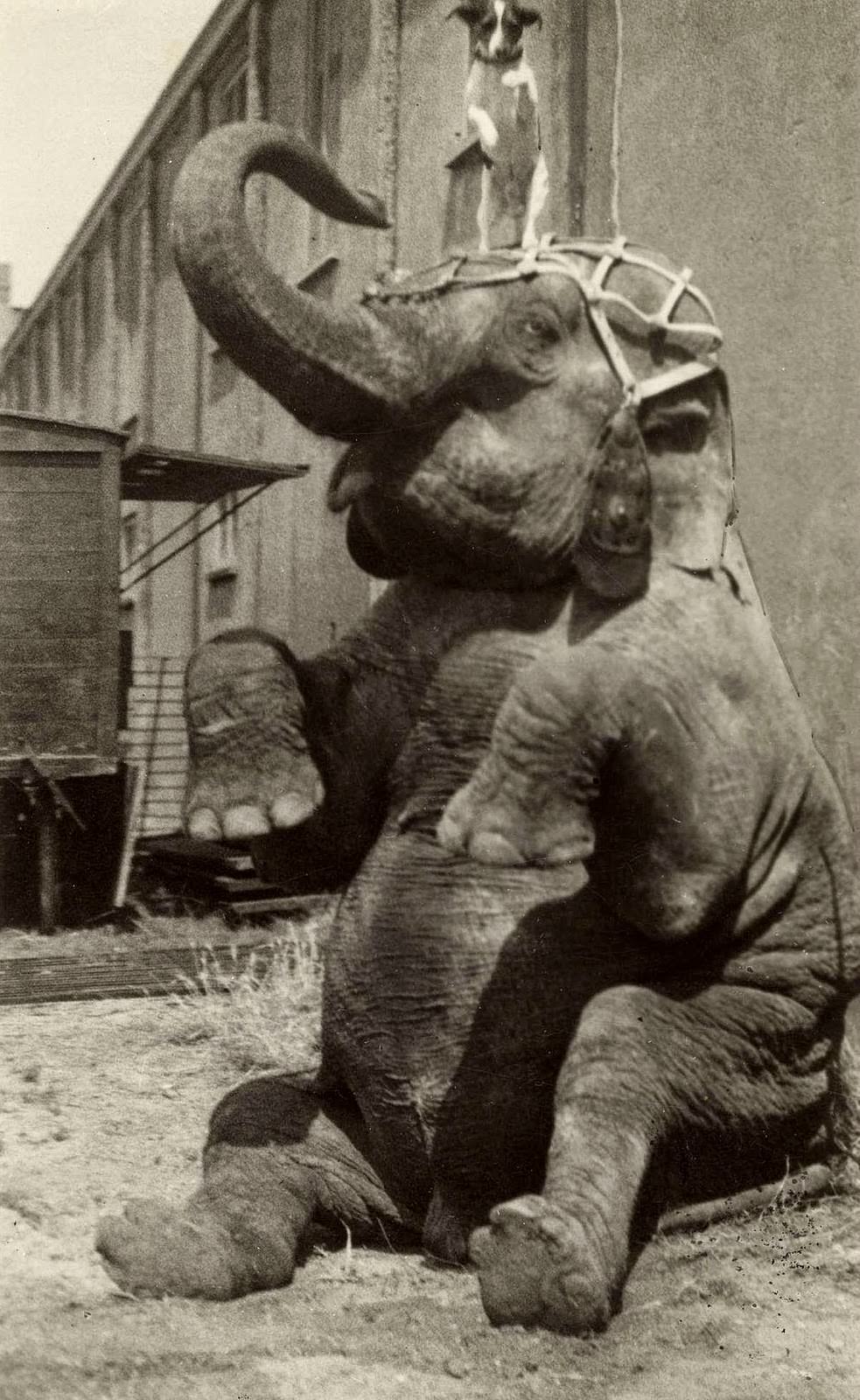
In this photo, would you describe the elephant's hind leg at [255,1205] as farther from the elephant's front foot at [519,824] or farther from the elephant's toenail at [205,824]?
the elephant's front foot at [519,824]

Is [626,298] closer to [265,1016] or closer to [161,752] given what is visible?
[265,1016]

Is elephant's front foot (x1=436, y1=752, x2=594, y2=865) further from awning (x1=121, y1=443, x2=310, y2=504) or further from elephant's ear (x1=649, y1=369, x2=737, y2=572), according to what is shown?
awning (x1=121, y1=443, x2=310, y2=504)

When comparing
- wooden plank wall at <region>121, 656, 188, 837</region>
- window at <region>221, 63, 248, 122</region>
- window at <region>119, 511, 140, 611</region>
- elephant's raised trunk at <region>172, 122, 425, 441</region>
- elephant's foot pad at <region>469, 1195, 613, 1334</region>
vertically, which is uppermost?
window at <region>221, 63, 248, 122</region>

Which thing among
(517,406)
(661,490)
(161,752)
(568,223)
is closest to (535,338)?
(517,406)

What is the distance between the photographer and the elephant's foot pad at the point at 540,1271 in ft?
A: 7.01

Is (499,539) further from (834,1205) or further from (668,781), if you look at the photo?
(834,1205)

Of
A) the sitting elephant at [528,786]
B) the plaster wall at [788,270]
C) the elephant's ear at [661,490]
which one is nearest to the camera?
the sitting elephant at [528,786]

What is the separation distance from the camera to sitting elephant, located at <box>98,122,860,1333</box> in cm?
228

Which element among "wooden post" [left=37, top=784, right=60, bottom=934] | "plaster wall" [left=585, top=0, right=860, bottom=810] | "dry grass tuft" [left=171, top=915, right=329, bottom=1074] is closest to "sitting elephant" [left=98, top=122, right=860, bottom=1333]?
"plaster wall" [left=585, top=0, right=860, bottom=810]

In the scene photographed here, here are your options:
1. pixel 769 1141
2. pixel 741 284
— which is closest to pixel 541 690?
pixel 769 1141

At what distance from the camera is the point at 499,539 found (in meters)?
2.45

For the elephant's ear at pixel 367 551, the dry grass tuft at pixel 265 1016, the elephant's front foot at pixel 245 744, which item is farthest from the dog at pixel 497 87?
the dry grass tuft at pixel 265 1016

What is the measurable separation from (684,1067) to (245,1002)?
2.77 meters

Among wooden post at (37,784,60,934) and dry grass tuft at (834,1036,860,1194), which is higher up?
dry grass tuft at (834,1036,860,1194)
